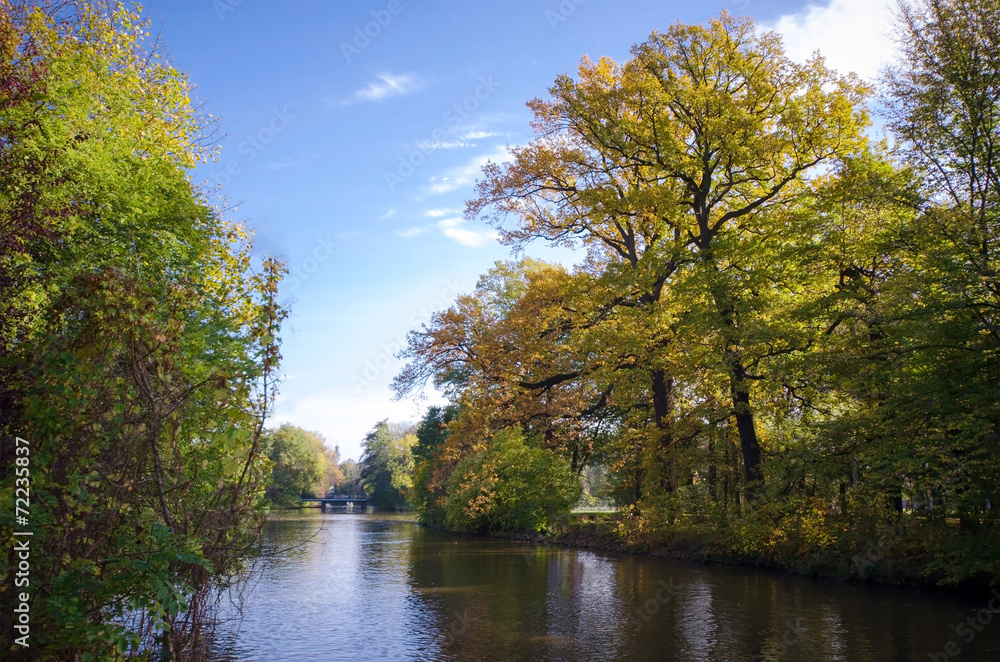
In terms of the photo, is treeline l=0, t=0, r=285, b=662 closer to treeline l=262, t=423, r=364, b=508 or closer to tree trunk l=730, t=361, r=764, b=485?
treeline l=262, t=423, r=364, b=508

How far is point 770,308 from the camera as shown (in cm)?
1764

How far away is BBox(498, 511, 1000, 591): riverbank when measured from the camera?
13267mm

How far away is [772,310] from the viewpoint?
698 inches

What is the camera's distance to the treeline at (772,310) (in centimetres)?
1291

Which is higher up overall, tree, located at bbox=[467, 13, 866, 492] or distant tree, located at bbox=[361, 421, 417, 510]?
tree, located at bbox=[467, 13, 866, 492]

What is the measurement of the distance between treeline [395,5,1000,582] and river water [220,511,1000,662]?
1.96 meters

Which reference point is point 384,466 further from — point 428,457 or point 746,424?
point 746,424

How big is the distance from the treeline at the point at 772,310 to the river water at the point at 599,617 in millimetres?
1962

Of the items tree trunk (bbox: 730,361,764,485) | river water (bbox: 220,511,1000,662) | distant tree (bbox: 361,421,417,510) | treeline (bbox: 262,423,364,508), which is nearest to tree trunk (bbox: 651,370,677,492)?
tree trunk (bbox: 730,361,764,485)

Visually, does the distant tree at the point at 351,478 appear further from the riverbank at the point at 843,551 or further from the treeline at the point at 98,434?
the treeline at the point at 98,434

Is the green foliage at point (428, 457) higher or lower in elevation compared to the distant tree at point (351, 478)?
higher

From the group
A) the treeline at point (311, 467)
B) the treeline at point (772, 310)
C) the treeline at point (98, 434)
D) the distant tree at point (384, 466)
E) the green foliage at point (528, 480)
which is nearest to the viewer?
the treeline at point (98, 434)

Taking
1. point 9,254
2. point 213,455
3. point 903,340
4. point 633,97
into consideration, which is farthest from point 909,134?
point 9,254

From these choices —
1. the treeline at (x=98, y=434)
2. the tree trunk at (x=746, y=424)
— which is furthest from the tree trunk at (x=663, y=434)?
the treeline at (x=98, y=434)
